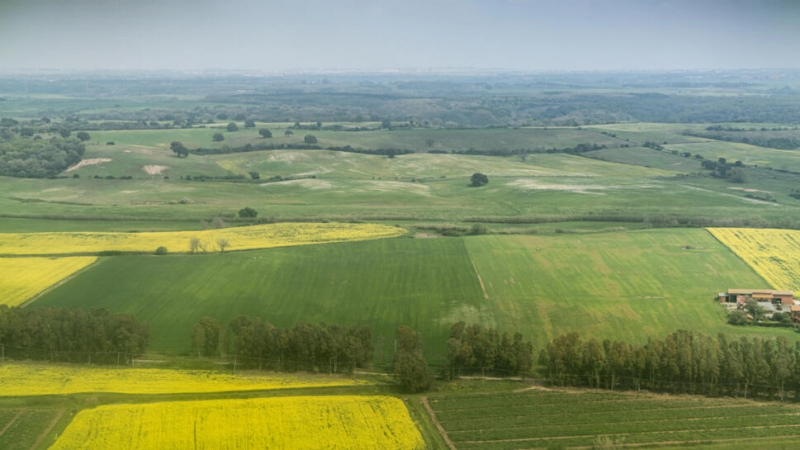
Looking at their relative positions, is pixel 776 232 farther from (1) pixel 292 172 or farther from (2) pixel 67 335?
(1) pixel 292 172

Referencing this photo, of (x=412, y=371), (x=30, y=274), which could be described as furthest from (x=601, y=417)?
(x=30, y=274)

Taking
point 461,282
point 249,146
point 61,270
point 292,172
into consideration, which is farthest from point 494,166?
point 61,270

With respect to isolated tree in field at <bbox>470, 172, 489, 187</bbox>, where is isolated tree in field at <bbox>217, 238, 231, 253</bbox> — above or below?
below

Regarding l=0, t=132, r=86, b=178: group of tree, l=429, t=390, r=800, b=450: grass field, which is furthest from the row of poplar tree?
l=0, t=132, r=86, b=178: group of tree

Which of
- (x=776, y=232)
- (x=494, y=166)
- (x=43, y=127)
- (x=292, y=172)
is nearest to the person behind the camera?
(x=776, y=232)

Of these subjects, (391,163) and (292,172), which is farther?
(391,163)

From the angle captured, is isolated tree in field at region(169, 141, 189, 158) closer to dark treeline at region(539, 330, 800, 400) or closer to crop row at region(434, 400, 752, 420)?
dark treeline at region(539, 330, 800, 400)

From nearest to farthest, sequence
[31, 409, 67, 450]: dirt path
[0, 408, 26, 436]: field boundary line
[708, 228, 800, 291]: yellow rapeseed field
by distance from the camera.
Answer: [31, 409, 67, 450]: dirt path < [0, 408, 26, 436]: field boundary line < [708, 228, 800, 291]: yellow rapeseed field

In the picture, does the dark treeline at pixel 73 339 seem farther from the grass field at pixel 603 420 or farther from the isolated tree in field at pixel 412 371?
the grass field at pixel 603 420
